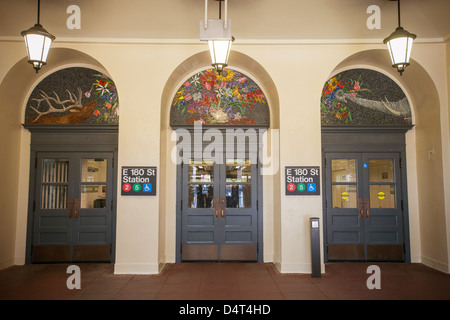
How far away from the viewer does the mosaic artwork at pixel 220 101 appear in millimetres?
6246

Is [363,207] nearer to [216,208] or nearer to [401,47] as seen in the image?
[216,208]

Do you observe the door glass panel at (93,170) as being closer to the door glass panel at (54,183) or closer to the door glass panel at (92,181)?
the door glass panel at (92,181)

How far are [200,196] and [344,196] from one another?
2850 mm

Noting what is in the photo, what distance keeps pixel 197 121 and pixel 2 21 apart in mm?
3500

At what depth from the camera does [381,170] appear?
21.0ft

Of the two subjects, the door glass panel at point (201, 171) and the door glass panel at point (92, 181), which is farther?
the door glass panel at point (201, 171)

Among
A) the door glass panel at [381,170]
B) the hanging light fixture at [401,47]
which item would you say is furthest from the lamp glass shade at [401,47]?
the door glass panel at [381,170]

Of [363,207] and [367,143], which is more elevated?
[367,143]

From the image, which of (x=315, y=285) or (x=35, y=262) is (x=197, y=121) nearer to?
(x=315, y=285)

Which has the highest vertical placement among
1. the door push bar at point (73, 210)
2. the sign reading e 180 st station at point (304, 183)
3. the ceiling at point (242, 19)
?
the ceiling at point (242, 19)

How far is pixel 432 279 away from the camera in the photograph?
511 centimetres

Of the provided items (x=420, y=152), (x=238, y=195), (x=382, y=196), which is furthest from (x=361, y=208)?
(x=238, y=195)

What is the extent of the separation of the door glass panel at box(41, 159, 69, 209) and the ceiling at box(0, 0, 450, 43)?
2324 mm
